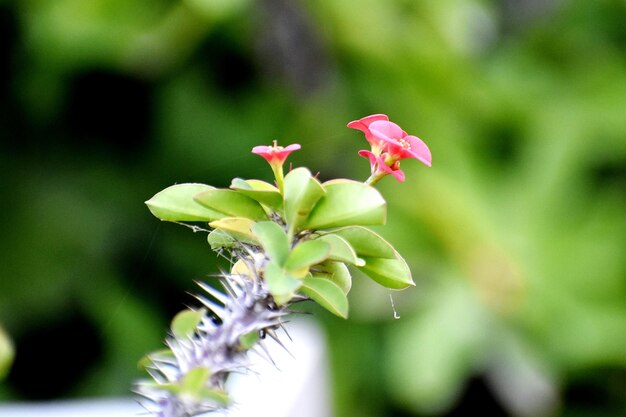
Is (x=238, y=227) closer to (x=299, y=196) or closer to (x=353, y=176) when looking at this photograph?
(x=299, y=196)

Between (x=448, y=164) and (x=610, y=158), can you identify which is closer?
(x=448, y=164)

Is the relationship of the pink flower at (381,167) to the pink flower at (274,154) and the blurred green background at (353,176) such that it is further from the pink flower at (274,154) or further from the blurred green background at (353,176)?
the blurred green background at (353,176)

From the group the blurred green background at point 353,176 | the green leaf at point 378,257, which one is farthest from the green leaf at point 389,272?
the blurred green background at point 353,176

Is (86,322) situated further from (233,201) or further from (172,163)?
(233,201)

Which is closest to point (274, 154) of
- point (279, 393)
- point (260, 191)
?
point (260, 191)

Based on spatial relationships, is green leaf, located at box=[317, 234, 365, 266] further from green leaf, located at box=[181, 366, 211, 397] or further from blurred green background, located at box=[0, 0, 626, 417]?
blurred green background, located at box=[0, 0, 626, 417]

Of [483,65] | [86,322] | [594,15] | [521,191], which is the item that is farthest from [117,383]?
[594,15]
